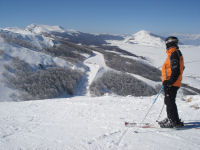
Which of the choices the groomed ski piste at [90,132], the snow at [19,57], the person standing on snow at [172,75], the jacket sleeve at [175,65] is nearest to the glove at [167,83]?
the person standing on snow at [172,75]

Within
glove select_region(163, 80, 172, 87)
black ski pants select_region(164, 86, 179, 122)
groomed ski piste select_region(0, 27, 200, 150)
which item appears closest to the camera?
groomed ski piste select_region(0, 27, 200, 150)

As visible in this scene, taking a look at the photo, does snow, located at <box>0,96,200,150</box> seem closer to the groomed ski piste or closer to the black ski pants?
the groomed ski piste

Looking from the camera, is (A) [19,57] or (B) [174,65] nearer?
(B) [174,65]

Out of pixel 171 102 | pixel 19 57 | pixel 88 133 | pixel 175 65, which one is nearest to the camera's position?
pixel 175 65

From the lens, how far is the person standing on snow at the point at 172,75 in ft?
15.7


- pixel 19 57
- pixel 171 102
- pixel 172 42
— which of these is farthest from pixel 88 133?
pixel 19 57

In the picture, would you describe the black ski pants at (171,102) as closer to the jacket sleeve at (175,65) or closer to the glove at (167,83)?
the glove at (167,83)

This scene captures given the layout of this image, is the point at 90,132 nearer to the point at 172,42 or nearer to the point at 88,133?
the point at 88,133

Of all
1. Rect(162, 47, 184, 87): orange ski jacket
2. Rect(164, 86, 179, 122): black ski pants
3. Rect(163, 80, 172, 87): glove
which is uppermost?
Rect(162, 47, 184, 87): orange ski jacket

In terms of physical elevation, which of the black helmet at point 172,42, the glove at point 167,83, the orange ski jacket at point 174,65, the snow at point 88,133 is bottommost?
the snow at point 88,133

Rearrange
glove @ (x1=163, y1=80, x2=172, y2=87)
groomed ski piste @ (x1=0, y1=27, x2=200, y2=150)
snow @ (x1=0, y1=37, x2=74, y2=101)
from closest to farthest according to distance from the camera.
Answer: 1. groomed ski piste @ (x1=0, y1=27, x2=200, y2=150)
2. glove @ (x1=163, y1=80, x2=172, y2=87)
3. snow @ (x1=0, y1=37, x2=74, y2=101)

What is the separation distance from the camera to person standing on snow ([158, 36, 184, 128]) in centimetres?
479

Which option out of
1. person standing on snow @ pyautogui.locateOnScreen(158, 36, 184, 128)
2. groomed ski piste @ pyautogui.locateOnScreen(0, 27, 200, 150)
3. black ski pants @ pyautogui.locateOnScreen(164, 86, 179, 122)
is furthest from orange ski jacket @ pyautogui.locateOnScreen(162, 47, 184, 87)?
groomed ski piste @ pyautogui.locateOnScreen(0, 27, 200, 150)

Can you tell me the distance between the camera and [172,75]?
15.9ft
